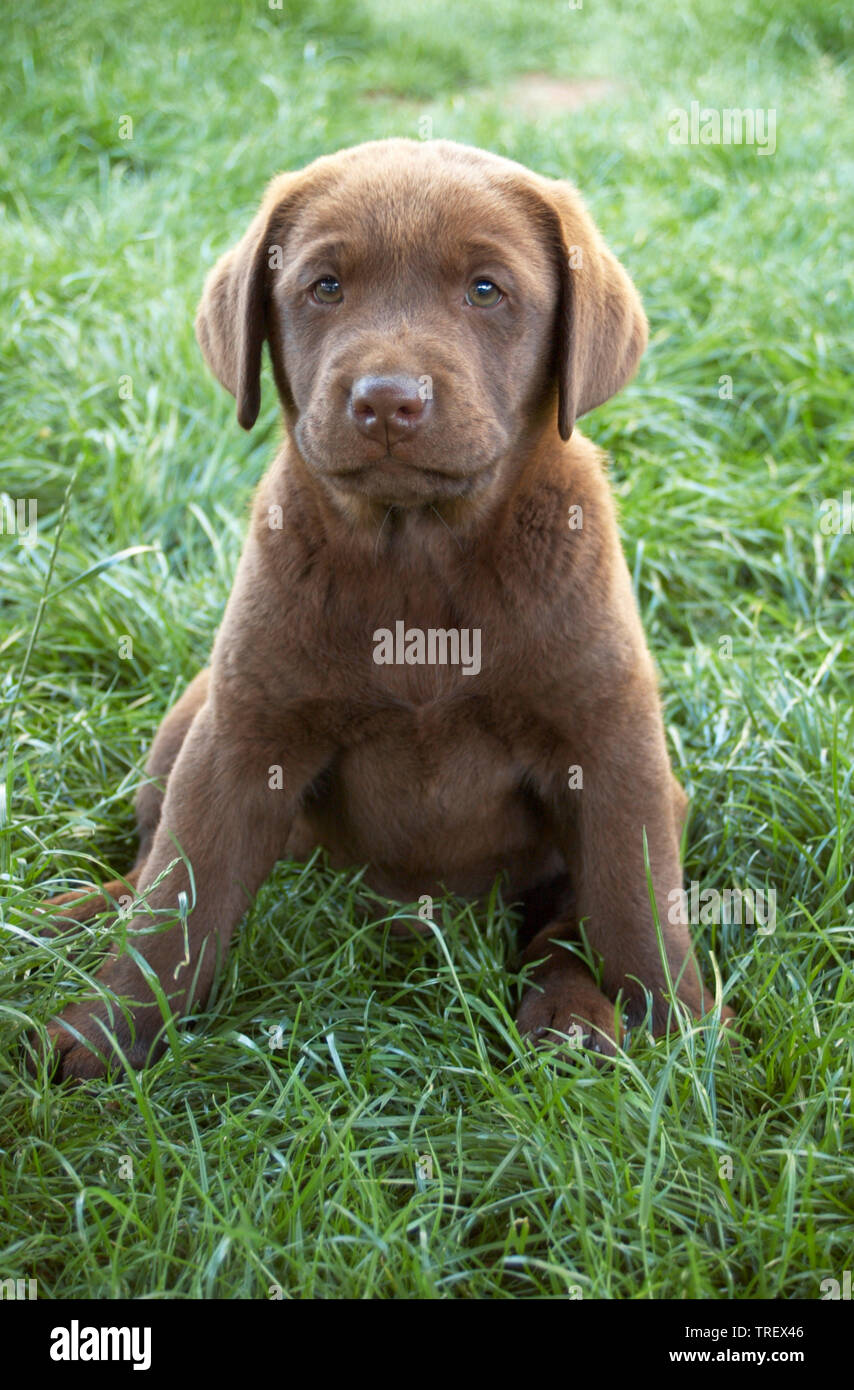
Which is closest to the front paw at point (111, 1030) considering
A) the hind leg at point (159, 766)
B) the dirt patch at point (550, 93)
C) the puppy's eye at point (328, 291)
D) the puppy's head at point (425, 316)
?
the hind leg at point (159, 766)

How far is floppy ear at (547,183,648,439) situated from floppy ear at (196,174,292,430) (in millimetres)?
612

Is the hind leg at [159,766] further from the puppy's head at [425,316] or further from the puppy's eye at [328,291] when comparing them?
the puppy's eye at [328,291]

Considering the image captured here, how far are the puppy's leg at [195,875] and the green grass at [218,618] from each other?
11cm

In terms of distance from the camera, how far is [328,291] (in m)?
2.86

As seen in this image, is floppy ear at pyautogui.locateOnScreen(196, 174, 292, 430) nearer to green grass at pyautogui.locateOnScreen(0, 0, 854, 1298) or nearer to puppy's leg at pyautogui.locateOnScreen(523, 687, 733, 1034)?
green grass at pyautogui.locateOnScreen(0, 0, 854, 1298)

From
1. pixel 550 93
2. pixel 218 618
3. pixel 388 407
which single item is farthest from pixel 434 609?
pixel 550 93

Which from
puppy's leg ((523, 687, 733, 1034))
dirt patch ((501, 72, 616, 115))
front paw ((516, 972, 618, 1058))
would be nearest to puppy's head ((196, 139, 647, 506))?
puppy's leg ((523, 687, 733, 1034))

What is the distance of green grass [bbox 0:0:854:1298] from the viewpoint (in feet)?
7.98

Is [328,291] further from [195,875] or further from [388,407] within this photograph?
[195,875]

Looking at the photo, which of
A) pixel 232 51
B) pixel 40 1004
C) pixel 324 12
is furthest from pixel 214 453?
pixel 324 12

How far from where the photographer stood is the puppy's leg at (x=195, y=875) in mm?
2969

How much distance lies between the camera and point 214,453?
5.03m

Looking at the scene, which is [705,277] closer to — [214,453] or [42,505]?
[214,453]

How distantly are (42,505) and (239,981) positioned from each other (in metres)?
2.48
